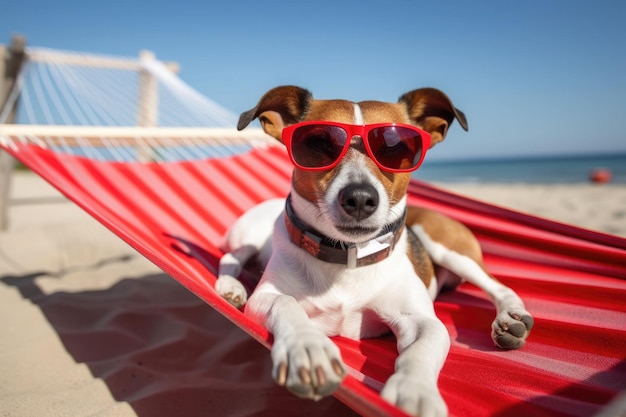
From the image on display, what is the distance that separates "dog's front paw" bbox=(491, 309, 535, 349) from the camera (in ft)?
5.54

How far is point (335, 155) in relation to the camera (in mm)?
1694

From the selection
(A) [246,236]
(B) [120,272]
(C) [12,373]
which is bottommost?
(B) [120,272]

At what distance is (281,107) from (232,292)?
87 centimetres

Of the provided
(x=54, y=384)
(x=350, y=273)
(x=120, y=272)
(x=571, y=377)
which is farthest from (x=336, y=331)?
(x=120, y=272)

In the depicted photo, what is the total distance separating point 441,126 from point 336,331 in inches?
44.4

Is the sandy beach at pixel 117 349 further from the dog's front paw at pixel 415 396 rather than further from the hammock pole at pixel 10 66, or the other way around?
the hammock pole at pixel 10 66

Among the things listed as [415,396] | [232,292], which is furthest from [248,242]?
[415,396]

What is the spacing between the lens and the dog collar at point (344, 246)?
1.70 metres

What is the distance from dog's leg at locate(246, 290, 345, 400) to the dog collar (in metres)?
0.38

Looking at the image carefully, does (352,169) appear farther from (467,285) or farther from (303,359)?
(467,285)

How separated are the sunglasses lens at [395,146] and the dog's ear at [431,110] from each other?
318mm

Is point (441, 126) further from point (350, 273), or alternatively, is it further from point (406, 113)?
point (350, 273)

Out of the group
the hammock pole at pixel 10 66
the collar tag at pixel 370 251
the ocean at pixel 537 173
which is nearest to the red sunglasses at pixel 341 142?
the collar tag at pixel 370 251

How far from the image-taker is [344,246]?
171 cm
